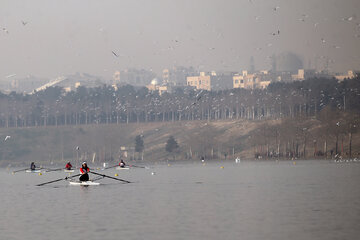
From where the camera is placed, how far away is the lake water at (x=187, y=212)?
5400 cm

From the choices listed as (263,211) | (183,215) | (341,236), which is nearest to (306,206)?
(263,211)

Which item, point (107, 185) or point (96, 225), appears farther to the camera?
point (107, 185)

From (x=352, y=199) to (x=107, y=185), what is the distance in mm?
40139

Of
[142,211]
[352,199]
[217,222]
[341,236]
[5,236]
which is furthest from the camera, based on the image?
[352,199]

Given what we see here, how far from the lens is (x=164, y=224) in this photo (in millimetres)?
58812

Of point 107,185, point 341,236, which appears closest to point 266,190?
point 107,185

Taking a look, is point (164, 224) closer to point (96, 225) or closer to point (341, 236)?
point (96, 225)

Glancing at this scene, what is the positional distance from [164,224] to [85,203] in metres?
21.5

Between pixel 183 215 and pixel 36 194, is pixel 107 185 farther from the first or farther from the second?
pixel 183 215

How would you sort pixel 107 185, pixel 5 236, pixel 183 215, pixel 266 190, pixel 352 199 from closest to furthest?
pixel 5 236, pixel 183 215, pixel 352 199, pixel 266 190, pixel 107 185

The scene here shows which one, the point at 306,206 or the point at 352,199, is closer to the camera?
the point at 306,206

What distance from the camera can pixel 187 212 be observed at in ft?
218

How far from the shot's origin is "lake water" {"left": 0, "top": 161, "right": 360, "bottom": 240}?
54.0 metres

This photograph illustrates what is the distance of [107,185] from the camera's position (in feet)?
348
